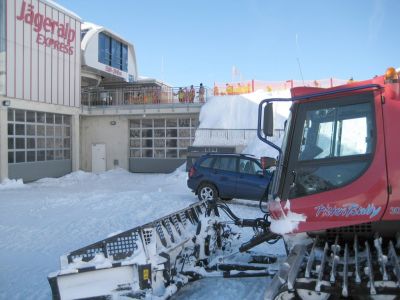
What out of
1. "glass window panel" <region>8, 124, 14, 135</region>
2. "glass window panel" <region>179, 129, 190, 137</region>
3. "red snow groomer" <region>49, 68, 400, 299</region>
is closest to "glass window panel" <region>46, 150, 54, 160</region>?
"glass window panel" <region>8, 124, 14, 135</region>

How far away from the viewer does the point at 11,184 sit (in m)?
17.0

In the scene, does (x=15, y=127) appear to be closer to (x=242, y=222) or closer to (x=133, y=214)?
(x=133, y=214)

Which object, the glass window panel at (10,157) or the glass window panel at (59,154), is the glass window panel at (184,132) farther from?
the glass window panel at (10,157)

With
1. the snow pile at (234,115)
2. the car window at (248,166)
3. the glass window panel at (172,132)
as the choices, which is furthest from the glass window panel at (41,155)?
the car window at (248,166)

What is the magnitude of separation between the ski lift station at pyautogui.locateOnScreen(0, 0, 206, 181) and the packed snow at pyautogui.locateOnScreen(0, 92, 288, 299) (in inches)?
90.0

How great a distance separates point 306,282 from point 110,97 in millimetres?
22390

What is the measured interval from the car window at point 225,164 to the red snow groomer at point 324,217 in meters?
7.54

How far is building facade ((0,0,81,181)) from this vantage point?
691 inches

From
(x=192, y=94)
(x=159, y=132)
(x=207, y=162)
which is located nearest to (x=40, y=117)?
(x=159, y=132)

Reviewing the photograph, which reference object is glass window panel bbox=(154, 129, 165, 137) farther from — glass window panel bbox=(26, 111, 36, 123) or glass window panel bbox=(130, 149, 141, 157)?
glass window panel bbox=(26, 111, 36, 123)

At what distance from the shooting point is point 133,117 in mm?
23656

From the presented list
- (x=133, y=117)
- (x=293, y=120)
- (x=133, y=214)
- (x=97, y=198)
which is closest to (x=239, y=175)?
(x=133, y=214)

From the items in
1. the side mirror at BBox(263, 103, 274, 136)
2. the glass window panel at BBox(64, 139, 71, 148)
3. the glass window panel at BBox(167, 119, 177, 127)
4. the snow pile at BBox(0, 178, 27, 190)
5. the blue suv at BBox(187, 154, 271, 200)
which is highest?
the glass window panel at BBox(167, 119, 177, 127)

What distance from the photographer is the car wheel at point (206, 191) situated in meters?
12.0
